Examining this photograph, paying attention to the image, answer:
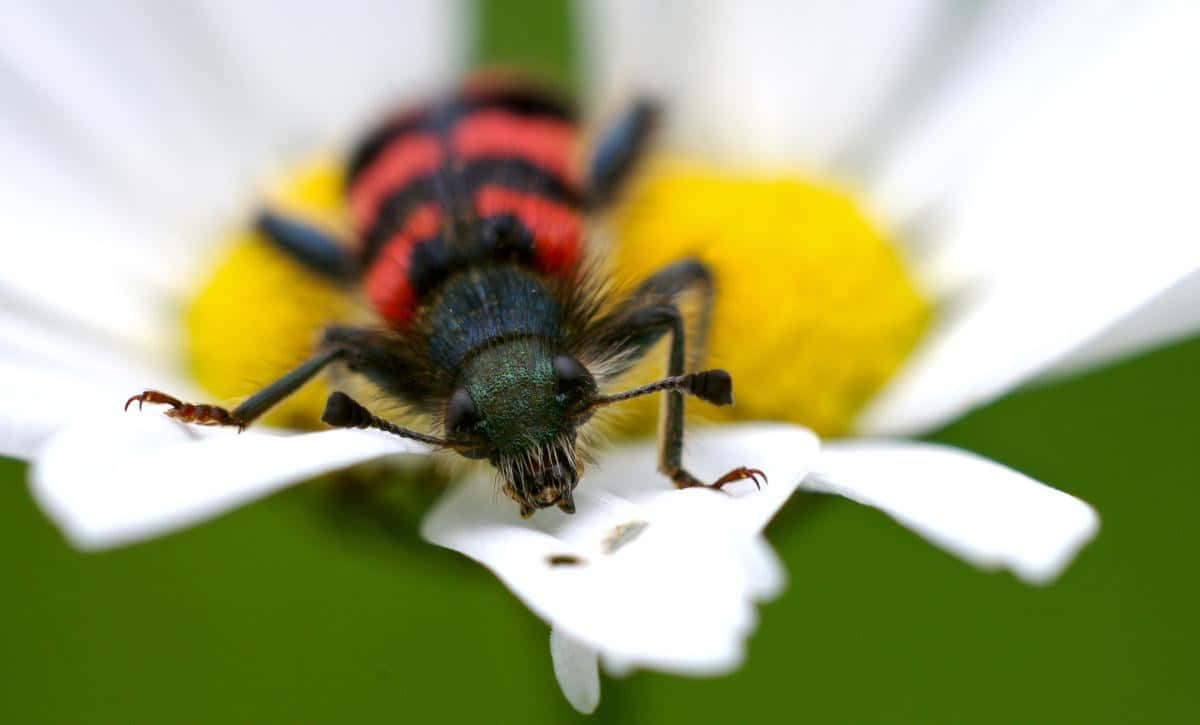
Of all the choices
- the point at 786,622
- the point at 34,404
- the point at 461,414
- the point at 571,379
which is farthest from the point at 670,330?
the point at 786,622

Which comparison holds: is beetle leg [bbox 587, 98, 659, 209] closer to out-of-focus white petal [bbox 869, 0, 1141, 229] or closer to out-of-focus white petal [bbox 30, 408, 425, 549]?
out-of-focus white petal [bbox 869, 0, 1141, 229]

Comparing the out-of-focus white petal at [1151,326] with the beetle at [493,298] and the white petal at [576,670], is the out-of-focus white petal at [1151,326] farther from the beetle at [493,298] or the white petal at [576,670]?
the white petal at [576,670]

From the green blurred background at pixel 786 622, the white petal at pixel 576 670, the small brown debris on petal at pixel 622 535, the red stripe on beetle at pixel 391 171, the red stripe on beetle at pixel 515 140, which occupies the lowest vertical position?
the green blurred background at pixel 786 622

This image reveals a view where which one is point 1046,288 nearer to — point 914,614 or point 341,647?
point 914,614

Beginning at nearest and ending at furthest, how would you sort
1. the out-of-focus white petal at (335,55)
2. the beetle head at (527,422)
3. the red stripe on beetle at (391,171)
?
the beetle head at (527,422) → the red stripe on beetle at (391,171) → the out-of-focus white petal at (335,55)

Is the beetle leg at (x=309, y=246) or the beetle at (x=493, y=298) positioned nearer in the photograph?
the beetle at (x=493, y=298)

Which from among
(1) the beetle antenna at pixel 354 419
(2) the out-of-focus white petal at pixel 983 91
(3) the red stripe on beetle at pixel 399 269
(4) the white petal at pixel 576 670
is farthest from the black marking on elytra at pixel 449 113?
(4) the white petal at pixel 576 670

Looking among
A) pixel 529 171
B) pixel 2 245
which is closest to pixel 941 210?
pixel 529 171
